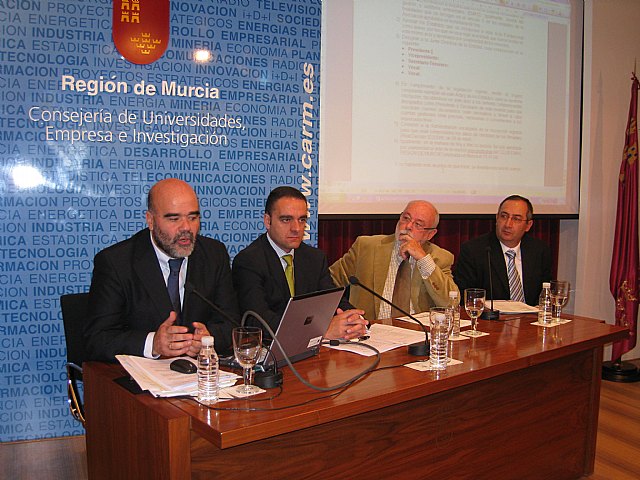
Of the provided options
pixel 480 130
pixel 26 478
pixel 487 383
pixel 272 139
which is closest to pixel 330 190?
pixel 272 139

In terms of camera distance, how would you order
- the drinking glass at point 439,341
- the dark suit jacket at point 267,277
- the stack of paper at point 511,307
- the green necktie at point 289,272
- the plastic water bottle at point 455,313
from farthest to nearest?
the stack of paper at point 511,307 → the green necktie at point 289,272 → the dark suit jacket at point 267,277 → the plastic water bottle at point 455,313 → the drinking glass at point 439,341

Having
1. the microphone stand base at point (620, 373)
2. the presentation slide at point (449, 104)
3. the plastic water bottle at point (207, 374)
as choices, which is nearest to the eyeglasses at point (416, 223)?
the presentation slide at point (449, 104)

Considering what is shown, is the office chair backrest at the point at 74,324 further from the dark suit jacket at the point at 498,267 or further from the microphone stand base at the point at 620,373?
the microphone stand base at the point at 620,373

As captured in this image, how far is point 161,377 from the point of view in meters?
1.85

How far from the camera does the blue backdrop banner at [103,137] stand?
3.16 m

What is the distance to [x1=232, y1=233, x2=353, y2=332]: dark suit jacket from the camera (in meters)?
2.64

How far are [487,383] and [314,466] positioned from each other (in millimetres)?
850

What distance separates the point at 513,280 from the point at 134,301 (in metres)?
2.28

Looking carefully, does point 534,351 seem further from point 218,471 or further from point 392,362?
point 218,471

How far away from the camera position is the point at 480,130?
15.2 feet

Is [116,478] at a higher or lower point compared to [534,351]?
lower

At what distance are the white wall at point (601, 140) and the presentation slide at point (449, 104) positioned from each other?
0.36 feet

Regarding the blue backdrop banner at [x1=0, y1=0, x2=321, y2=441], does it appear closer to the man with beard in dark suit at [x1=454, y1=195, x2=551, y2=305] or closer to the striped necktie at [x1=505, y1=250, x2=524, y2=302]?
the man with beard in dark suit at [x1=454, y1=195, x2=551, y2=305]

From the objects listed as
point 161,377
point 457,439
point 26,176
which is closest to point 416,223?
point 457,439
